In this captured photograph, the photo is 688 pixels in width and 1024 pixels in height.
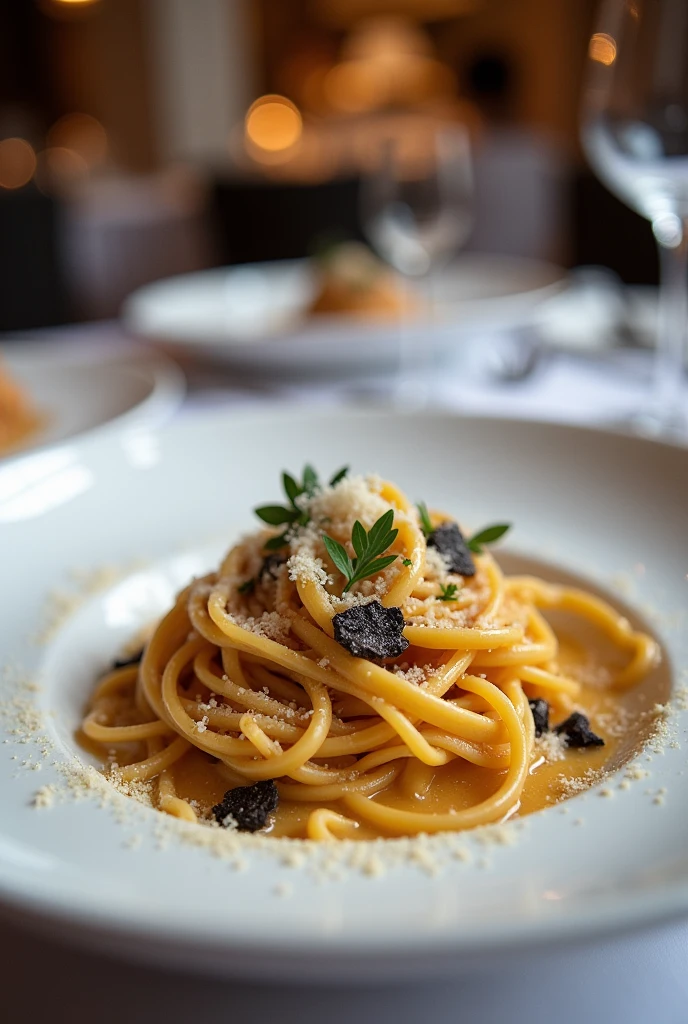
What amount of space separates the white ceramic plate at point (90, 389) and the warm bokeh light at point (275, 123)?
1526cm

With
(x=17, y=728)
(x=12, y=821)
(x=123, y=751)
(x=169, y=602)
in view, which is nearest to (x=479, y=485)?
(x=169, y=602)

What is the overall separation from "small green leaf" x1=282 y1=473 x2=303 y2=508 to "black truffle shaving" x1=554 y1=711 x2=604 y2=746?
0.54m

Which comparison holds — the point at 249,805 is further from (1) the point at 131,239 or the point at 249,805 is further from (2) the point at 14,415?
(1) the point at 131,239

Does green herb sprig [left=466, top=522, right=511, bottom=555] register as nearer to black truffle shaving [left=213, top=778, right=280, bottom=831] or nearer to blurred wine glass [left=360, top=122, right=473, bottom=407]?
black truffle shaving [left=213, top=778, right=280, bottom=831]

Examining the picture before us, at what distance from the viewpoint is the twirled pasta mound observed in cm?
130

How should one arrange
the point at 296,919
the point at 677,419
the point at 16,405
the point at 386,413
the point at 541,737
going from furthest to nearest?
the point at 16,405 < the point at 677,419 < the point at 386,413 < the point at 541,737 < the point at 296,919

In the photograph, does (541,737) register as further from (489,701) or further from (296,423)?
(296,423)

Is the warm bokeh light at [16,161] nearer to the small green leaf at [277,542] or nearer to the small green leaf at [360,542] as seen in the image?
the small green leaf at [277,542]

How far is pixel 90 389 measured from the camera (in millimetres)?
2822

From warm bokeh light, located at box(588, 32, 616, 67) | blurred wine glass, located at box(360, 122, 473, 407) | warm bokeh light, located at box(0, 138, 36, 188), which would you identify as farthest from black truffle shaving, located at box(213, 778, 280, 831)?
warm bokeh light, located at box(0, 138, 36, 188)

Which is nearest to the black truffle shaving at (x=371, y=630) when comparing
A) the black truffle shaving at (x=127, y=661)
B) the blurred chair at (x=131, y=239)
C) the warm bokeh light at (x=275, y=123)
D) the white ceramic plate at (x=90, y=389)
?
the black truffle shaving at (x=127, y=661)

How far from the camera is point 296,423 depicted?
7.25 feet

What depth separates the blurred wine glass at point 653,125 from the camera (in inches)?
84.6

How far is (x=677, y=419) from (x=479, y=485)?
71cm
